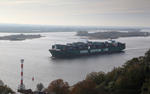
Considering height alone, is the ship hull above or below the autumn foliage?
below

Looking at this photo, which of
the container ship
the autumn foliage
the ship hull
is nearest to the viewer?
the autumn foliage

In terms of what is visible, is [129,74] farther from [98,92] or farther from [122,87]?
[98,92]

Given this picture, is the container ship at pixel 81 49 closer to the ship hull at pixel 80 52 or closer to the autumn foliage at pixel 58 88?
the ship hull at pixel 80 52

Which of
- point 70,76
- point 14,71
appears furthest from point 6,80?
point 70,76

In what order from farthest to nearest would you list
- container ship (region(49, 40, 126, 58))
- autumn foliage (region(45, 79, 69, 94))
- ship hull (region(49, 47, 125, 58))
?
1. container ship (region(49, 40, 126, 58))
2. ship hull (region(49, 47, 125, 58))
3. autumn foliage (region(45, 79, 69, 94))

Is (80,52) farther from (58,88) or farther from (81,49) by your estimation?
(58,88)

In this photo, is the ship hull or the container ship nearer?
the ship hull

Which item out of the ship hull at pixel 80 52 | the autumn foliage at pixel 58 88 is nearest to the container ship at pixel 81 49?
the ship hull at pixel 80 52

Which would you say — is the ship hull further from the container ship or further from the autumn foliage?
the autumn foliage

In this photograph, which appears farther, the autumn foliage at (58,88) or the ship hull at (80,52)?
the ship hull at (80,52)

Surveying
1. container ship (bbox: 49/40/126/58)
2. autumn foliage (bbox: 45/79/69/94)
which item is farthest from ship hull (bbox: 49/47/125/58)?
autumn foliage (bbox: 45/79/69/94)
